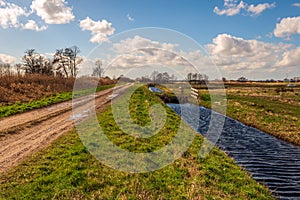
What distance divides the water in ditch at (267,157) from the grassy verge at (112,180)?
83 centimetres

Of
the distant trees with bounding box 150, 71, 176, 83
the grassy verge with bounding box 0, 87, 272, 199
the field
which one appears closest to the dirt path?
the grassy verge with bounding box 0, 87, 272, 199

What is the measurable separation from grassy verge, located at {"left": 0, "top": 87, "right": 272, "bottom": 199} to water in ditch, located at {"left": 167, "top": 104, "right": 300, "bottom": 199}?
0.83 meters

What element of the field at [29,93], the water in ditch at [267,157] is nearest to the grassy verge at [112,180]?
the water in ditch at [267,157]

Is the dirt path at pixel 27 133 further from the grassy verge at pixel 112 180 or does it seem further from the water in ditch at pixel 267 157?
the water in ditch at pixel 267 157

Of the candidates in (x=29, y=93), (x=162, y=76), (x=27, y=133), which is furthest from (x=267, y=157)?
(x=29, y=93)

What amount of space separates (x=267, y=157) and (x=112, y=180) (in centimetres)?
853

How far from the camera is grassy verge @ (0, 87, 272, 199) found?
633 centimetres

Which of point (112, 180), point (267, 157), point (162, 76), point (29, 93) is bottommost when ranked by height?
point (267, 157)

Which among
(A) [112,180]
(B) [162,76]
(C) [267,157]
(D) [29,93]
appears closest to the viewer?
(A) [112,180]

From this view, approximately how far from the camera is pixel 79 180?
23.0 feet

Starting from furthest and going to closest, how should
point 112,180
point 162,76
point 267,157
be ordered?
point 162,76
point 267,157
point 112,180

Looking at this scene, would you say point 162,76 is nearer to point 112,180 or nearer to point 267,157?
point 267,157

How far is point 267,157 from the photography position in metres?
11.4

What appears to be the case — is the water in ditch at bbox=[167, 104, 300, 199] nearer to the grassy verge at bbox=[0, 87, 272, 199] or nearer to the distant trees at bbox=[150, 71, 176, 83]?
the grassy verge at bbox=[0, 87, 272, 199]
